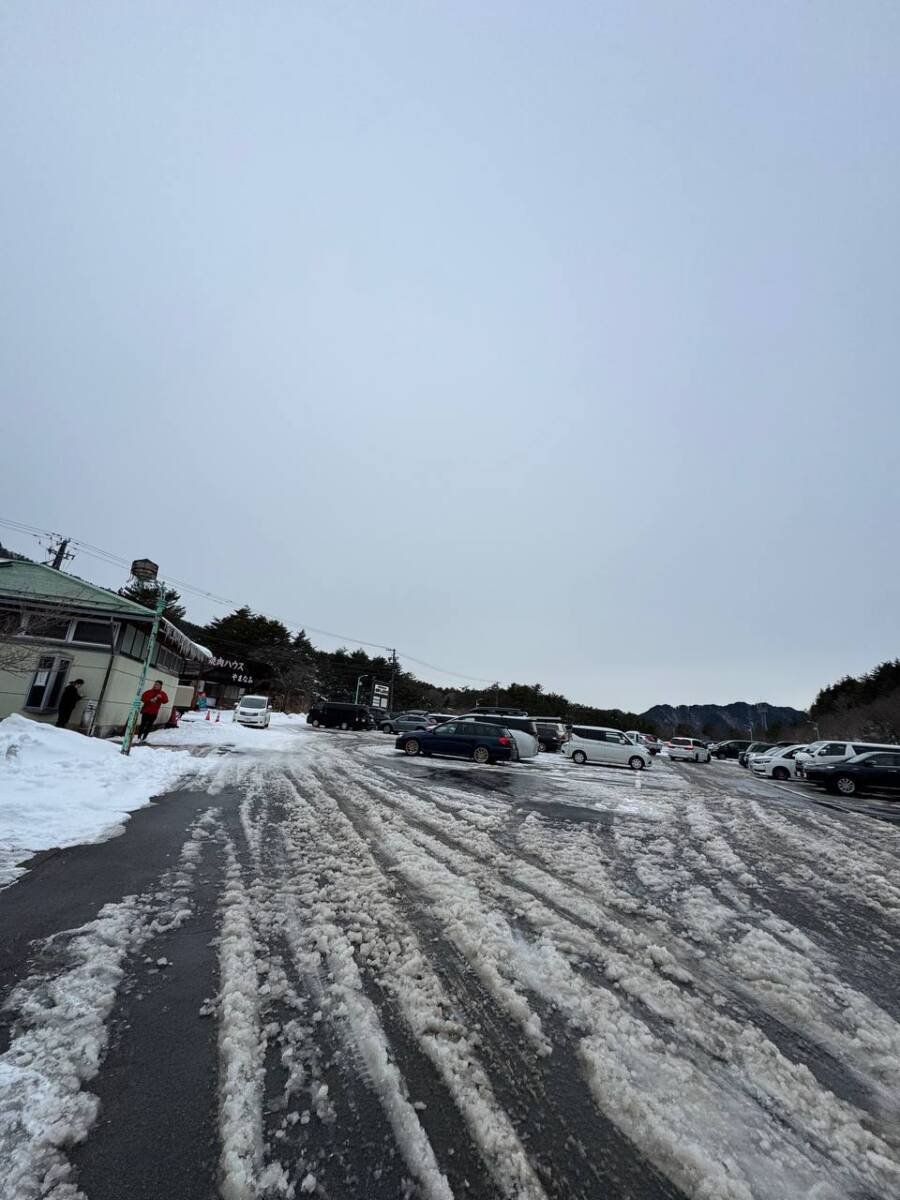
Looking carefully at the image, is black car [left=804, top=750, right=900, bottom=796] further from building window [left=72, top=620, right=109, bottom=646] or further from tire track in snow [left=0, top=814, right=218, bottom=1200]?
building window [left=72, top=620, right=109, bottom=646]

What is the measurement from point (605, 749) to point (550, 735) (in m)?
6.23

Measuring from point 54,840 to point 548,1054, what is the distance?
5.34 m

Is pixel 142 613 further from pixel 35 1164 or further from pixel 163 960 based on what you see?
pixel 35 1164

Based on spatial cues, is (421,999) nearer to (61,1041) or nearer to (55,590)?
(61,1041)

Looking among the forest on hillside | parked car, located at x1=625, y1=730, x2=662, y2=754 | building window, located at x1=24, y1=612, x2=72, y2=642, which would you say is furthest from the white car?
the forest on hillside

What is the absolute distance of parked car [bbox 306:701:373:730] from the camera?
111 ft

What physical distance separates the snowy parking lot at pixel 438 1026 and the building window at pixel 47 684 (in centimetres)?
1453

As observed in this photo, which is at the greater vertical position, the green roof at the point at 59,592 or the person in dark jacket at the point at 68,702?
the green roof at the point at 59,592

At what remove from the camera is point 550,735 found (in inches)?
1097

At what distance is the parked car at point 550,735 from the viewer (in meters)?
27.8

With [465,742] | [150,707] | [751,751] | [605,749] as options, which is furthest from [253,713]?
[751,751]

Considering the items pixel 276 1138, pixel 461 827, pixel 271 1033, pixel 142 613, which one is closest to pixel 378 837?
pixel 461 827

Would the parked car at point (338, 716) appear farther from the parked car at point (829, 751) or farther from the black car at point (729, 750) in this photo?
the black car at point (729, 750)

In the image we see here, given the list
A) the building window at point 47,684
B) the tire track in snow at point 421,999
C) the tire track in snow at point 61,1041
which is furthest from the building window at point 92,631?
the tire track in snow at point 61,1041
